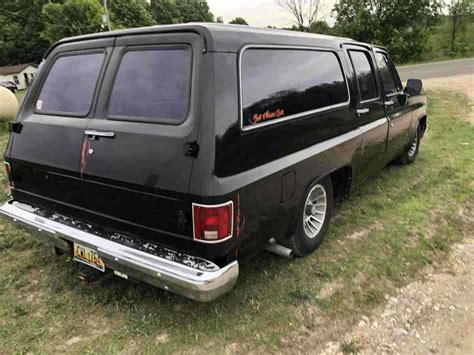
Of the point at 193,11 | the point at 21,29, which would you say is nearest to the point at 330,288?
the point at 21,29

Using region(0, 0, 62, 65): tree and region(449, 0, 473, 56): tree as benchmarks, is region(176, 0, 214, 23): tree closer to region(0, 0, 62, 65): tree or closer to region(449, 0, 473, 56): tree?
region(0, 0, 62, 65): tree

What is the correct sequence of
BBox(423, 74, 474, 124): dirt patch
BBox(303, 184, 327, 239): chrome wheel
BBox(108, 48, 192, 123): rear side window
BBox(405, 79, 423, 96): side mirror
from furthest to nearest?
1. BBox(423, 74, 474, 124): dirt patch
2. BBox(405, 79, 423, 96): side mirror
3. BBox(303, 184, 327, 239): chrome wheel
4. BBox(108, 48, 192, 123): rear side window

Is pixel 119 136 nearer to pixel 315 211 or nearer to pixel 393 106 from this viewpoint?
pixel 315 211

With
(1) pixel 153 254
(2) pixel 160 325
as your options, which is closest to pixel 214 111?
(1) pixel 153 254

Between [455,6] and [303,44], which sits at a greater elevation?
[455,6]

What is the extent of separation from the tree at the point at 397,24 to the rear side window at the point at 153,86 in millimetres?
28617

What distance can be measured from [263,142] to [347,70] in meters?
1.66

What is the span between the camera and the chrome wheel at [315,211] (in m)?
3.49

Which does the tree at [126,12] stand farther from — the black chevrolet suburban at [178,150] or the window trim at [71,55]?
the black chevrolet suburban at [178,150]

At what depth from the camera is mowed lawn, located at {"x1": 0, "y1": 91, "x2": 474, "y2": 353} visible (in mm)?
2670

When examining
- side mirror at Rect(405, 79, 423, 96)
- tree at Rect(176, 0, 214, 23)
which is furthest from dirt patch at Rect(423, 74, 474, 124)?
tree at Rect(176, 0, 214, 23)

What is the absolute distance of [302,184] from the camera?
3.10m

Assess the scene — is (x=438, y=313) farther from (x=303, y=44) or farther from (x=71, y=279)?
(x=71, y=279)

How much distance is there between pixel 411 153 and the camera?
6086mm
